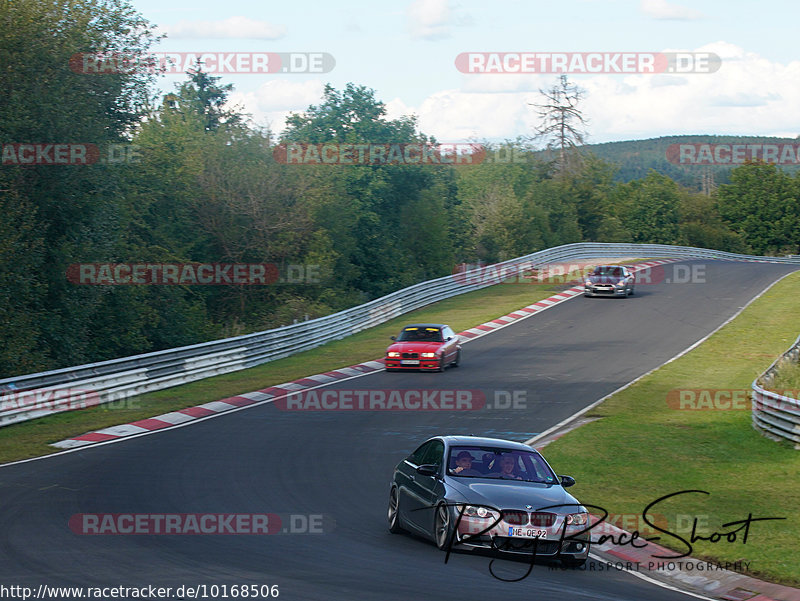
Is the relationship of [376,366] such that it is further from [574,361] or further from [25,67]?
[25,67]

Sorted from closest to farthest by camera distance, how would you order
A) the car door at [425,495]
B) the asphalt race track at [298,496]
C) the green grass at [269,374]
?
the asphalt race track at [298,496] < the car door at [425,495] < the green grass at [269,374]

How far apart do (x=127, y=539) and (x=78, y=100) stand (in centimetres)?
2346

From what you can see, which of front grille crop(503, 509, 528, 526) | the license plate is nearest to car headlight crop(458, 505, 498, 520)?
front grille crop(503, 509, 528, 526)

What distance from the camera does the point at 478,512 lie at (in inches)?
378

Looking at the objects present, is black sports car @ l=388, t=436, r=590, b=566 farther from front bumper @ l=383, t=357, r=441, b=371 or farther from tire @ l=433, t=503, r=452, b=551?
front bumper @ l=383, t=357, r=441, b=371

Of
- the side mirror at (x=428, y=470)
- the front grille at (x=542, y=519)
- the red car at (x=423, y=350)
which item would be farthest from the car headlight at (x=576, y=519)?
the red car at (x=423, y=350)

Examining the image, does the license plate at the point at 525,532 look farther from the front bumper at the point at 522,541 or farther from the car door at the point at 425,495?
the car door at the point at 425,495

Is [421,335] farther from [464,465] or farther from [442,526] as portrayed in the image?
[442,526]

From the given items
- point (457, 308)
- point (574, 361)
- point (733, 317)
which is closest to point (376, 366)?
A: point (574, 361)

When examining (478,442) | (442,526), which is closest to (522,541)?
(442,526)

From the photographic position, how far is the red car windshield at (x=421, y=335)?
90.2ft

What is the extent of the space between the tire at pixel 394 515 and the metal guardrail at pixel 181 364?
36.3 ft

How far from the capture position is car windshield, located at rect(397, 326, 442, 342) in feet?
90.2

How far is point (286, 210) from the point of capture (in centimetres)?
4572
